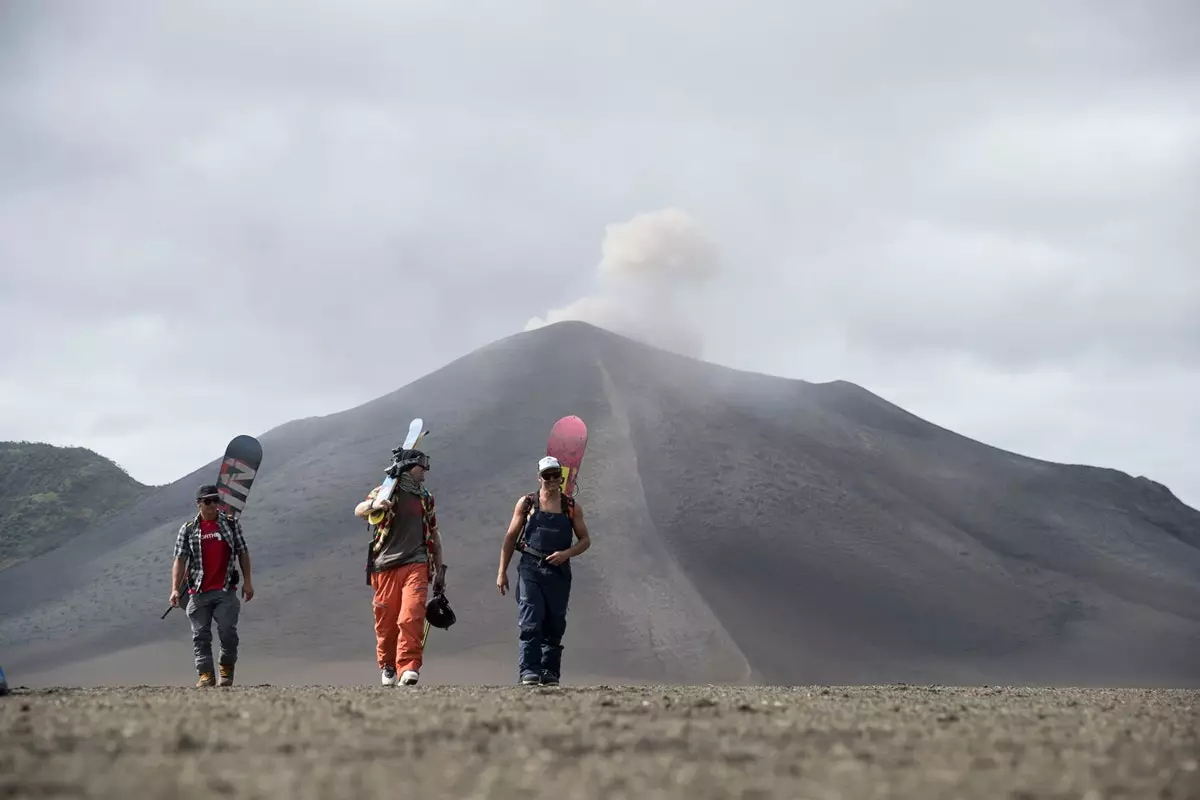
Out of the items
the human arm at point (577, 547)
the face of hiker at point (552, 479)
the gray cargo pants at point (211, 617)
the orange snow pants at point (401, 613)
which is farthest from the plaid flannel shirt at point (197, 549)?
the human arm at point (577, 547)

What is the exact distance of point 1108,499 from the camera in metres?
59.2

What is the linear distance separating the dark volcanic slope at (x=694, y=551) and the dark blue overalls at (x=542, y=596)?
16.5 metres

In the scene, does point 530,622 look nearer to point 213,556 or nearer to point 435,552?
point 435,552

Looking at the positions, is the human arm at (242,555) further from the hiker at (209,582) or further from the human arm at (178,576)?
the human arm at (178,576)

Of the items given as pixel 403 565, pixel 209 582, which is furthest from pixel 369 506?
pixel 209 582

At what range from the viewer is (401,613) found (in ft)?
36.3

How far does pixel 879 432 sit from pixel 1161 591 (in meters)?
14.9

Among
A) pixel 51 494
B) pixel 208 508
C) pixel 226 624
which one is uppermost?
pixel 51 494

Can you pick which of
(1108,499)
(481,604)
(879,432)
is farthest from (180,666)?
(1108,499)

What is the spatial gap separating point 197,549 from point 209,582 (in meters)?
0.39

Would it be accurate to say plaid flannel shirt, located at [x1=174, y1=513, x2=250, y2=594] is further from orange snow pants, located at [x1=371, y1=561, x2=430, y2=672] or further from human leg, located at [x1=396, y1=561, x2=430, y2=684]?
human leg, located at [x1=396, y1=561, x2=430, y2=684]

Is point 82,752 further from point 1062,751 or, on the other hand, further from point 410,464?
point 410,464

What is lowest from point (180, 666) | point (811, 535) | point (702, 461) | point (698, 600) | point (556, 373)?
point (180, 666)

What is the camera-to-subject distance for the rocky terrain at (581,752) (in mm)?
3961
